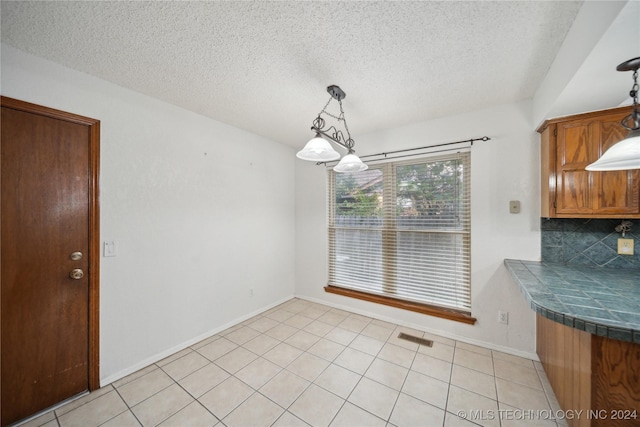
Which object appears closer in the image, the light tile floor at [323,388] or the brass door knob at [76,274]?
the light tile floor at [323,388]

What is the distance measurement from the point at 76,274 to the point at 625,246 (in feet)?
14.9

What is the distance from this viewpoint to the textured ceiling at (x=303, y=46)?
1299mm

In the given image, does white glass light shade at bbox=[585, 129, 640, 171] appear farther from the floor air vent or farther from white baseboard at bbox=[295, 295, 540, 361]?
the floor air vent

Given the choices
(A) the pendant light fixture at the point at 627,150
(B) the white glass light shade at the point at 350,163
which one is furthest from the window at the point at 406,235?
(A) the pendant light fixture at the point at 627,150

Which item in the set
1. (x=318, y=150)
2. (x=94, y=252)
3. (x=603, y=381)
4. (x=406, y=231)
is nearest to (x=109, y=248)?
(x=94, y=252)

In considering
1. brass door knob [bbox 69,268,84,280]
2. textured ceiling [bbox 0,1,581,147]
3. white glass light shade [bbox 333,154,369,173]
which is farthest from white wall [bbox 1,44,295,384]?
white glass light shade [bbox 333,154,369,173]

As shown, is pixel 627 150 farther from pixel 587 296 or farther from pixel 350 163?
pixel 350 163

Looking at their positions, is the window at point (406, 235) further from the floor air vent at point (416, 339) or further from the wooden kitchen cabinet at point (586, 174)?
the wooden kitchen cabinet at point (586, 174)

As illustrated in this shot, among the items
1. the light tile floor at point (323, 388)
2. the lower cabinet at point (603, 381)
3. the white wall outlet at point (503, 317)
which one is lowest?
the light tile floor at point (323, 388)

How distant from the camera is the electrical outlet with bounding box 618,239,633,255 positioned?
6.31ft

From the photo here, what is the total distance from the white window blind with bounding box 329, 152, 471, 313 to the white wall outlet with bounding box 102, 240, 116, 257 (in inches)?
102

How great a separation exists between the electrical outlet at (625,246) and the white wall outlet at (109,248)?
4.38 metres

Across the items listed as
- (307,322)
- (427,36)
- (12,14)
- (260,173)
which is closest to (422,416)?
(307,322)

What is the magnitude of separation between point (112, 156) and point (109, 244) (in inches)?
30.3
